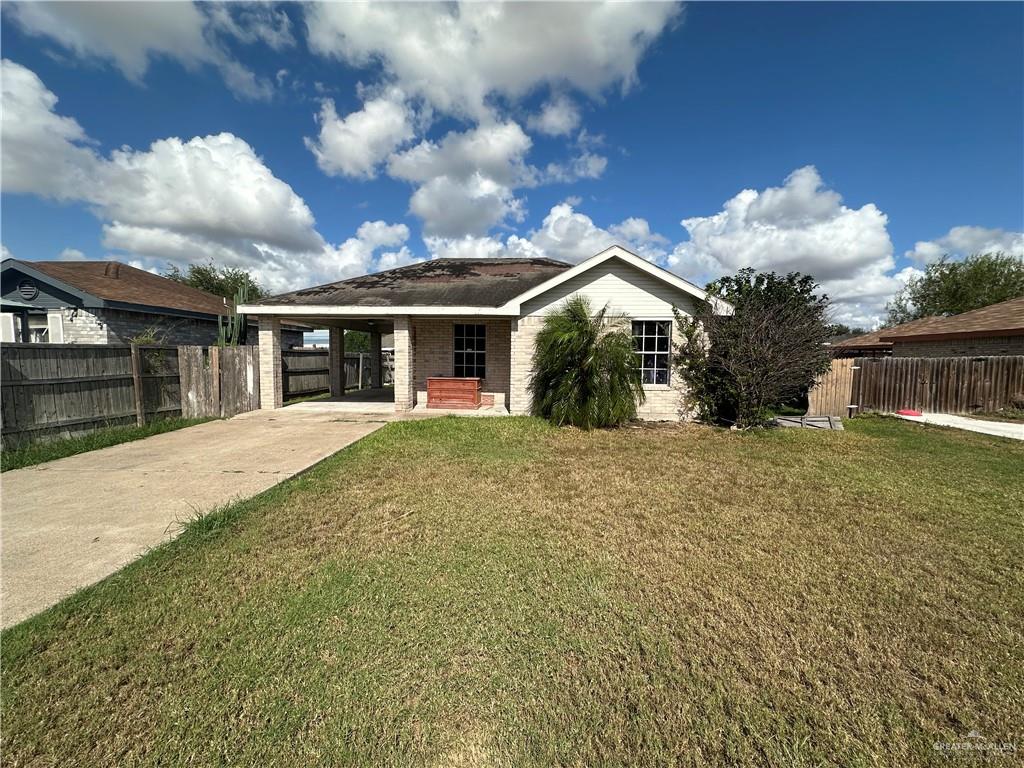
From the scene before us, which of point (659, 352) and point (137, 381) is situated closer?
point (137, 381)

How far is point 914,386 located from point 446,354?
14.8 meters

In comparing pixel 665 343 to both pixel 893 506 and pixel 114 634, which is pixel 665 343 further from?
pixel 114 634

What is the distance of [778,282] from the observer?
1252cm

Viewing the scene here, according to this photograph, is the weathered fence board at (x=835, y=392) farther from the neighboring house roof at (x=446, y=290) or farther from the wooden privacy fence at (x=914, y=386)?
the neighboring house roof at (x=446, y=290)

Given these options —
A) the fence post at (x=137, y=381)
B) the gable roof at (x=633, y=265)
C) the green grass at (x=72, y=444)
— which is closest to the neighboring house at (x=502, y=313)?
the gable roof at (x=633, y=265)

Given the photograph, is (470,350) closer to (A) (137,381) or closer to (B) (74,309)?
(A) (137,381)

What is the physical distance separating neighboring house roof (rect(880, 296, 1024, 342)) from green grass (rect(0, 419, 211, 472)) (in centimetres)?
2351

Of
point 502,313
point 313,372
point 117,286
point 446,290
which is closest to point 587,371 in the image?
point 502,313

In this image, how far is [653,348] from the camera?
10719 mm

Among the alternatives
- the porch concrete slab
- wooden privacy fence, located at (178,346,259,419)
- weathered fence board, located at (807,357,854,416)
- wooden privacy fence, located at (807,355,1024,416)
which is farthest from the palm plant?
the porch concrete slab

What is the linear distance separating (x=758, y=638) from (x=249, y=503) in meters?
5.00

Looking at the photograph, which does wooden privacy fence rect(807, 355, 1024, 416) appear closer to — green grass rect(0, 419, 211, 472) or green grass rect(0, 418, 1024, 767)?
green grass rect(0, 418, 1024, 767)

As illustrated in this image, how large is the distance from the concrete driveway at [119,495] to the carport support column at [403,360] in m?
2.64

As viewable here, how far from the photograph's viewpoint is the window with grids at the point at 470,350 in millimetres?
12672
